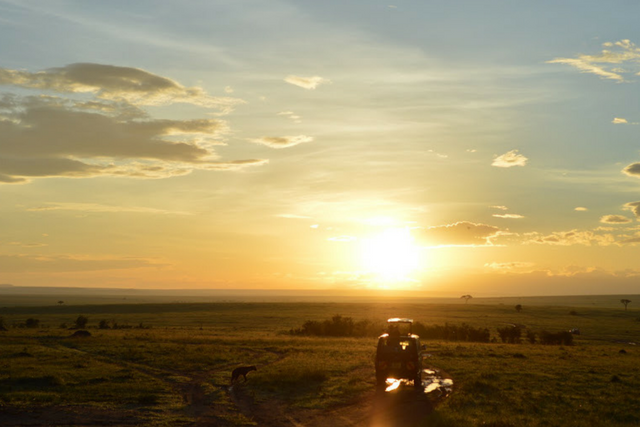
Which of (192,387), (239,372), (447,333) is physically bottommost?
(447,333)

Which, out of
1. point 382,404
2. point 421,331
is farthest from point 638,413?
point 421,331

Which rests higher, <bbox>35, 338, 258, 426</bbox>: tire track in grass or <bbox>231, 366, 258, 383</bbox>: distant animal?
<bbox>231, 366, 258, 383</bbox>: distant animal

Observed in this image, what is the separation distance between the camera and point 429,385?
2933cm

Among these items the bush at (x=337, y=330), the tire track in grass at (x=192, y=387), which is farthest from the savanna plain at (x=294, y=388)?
the bush at (x=337, y=330)

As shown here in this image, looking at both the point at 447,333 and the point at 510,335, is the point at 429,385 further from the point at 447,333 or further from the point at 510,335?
the point at 510,335

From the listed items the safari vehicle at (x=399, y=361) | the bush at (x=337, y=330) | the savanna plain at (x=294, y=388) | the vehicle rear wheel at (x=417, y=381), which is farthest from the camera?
the bush at (x=337, y=330)

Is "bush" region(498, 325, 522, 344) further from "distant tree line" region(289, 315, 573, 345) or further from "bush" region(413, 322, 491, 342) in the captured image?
"bush" region(413, 322, 491, 342)

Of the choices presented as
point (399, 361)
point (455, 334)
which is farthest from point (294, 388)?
point (455, 334)

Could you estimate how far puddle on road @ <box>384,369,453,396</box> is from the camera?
1091 inches

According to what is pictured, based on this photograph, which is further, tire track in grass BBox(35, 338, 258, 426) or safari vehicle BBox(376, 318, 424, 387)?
safari vehicle BBox(376, 318, 424, 387)

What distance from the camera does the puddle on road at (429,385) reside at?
27.7 meters

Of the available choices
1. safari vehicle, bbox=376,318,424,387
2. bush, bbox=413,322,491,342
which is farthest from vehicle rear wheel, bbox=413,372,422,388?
bush, bbox=413,322,491,342

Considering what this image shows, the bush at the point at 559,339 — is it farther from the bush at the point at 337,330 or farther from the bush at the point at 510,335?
the bush at the point at 337,330

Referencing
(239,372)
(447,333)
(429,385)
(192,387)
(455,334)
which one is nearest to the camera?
(192,387)
